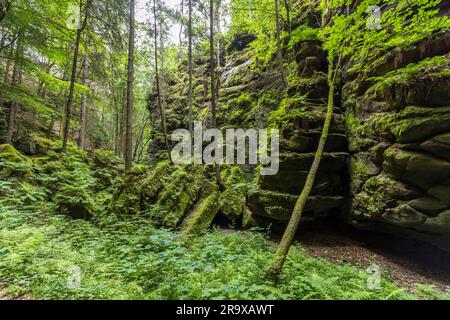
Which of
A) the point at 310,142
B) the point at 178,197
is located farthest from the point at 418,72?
the point at 178,197

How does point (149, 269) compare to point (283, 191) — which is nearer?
point (149, 269)

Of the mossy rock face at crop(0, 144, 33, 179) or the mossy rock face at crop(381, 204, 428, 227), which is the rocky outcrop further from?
the mossy rock face at crop(0, 144, 33, 179)

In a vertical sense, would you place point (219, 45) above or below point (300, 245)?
above

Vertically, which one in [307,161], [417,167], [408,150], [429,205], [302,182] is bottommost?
[429,205]

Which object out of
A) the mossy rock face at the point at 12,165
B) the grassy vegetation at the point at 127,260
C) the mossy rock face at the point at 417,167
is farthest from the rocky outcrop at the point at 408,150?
the mossy rock face at the point at 12,165

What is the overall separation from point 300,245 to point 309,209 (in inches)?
48.3

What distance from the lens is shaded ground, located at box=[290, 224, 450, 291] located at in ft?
19.0

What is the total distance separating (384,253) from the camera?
704 cm

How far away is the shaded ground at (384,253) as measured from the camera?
19.0 ft

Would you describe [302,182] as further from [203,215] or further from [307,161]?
[203,215]

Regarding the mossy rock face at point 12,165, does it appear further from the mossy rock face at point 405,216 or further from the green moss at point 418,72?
the green moss at point 418,72

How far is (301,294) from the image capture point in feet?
13.6
